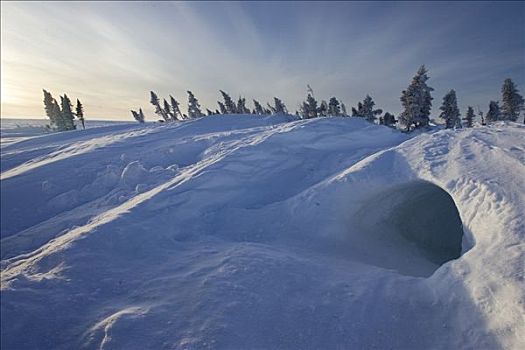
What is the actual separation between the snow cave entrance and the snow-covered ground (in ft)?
0.21

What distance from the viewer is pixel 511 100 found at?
4069cm

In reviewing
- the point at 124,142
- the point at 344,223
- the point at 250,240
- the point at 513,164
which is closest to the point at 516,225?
the point at 513,164

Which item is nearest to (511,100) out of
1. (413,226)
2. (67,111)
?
(413,226)

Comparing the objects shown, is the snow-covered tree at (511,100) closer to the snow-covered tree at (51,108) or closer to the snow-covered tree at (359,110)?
the snow-covered tree at (359,110)

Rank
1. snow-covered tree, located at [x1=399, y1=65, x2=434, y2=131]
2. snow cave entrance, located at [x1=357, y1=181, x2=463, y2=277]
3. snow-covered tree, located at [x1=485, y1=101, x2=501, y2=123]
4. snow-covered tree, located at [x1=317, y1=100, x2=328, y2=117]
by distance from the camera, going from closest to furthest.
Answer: snow cave entrance, located at [x1=357, y1=181, x2=463, y2=277], snow-covered tree, located at [x1=399, y1=65, x2=434, y2=131], snow-covered tree, located at [x1=485, y1=101, x2=501, y2=123], snow-covered tree, located at [x1=317, y1=100, x2=328, y2=117]

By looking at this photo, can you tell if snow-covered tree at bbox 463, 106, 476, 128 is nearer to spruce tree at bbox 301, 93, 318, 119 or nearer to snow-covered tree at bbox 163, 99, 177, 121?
spruce tree at bbox 301, 93, 318, 119

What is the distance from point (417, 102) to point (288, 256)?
37793 millimetres

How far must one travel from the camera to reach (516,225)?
6.55 meters

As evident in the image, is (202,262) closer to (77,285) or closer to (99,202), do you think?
(77,285)

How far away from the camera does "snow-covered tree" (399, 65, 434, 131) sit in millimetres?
37688

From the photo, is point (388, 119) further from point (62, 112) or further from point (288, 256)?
point (62, 112)

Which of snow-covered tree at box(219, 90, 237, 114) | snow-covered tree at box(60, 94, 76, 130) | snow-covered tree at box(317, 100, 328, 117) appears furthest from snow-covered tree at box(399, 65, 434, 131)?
snow-covered tree at box(60, 94, 76, 130)

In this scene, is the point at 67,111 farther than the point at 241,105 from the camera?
No

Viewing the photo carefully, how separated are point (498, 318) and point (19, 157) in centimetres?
3475
